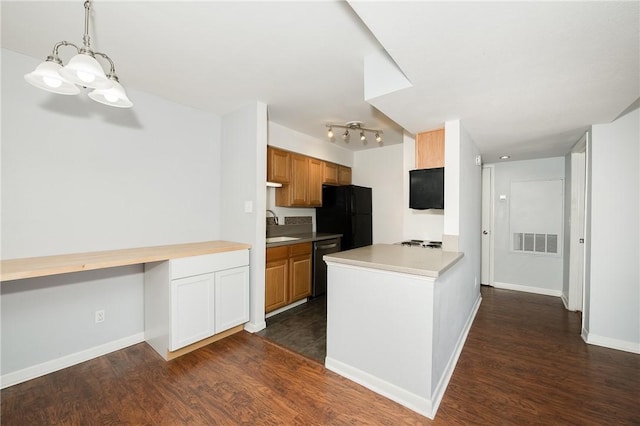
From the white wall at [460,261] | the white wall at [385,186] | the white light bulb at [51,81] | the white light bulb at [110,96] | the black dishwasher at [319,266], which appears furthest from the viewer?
the white wall at [385,186]

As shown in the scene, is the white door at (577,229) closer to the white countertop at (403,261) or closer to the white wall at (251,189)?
the white countertop at (403,261)

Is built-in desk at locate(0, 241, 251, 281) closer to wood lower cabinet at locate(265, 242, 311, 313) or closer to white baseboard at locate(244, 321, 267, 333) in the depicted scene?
wood lower cabinet at locate(265, 242, 311, 313)

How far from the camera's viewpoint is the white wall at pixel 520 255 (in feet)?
13.4

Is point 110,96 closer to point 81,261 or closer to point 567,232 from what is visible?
point 81,261

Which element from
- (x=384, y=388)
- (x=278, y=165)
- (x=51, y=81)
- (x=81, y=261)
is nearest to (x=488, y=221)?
(x=278, y=165)

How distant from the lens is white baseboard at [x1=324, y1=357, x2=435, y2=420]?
1665 millimetres

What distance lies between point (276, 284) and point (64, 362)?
6.25ft

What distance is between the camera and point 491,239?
459cm

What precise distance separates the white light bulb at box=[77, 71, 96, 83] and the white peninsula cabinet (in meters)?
1.39

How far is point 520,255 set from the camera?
436 cm

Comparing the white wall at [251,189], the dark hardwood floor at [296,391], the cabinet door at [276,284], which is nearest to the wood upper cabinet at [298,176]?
the white wall at [251,189]

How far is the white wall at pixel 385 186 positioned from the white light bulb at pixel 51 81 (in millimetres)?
4158

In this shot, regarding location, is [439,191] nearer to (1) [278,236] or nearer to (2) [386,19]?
(2) [386,19]

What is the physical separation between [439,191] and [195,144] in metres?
2.73
